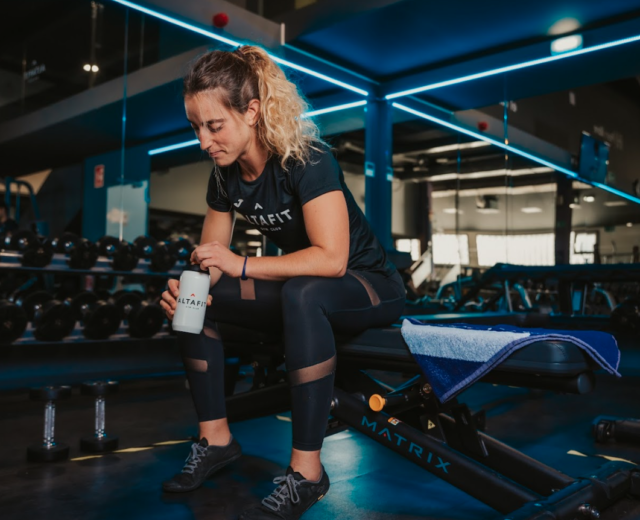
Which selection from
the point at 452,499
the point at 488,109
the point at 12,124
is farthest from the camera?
the point at 488,109

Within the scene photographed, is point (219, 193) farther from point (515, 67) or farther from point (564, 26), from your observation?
point (515, 67)

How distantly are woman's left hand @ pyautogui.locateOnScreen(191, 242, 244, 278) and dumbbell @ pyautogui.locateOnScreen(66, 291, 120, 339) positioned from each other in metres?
2.42

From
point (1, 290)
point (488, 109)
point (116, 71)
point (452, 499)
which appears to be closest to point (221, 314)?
point (452, 499)

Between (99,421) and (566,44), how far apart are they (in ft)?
13.2

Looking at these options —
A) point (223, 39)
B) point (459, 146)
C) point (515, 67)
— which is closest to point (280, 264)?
point (223, 39)

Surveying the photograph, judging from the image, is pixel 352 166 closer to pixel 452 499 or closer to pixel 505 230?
pixel 505 230

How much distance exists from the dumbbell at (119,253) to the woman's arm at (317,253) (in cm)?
262

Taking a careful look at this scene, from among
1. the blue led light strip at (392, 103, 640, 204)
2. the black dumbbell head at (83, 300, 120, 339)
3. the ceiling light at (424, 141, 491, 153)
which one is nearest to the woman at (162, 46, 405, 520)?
the black dumbbell head at (83, 300, 120, 339)

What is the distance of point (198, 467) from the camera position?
4.56 ft

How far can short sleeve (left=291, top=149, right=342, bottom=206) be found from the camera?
4.12 ft

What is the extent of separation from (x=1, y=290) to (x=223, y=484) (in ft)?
10.5

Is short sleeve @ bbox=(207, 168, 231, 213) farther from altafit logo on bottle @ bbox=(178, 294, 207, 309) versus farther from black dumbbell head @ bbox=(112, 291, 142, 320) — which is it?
black dumbbell head @ bbox=(112, 291, 142, 320)

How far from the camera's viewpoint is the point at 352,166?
5.69 meters

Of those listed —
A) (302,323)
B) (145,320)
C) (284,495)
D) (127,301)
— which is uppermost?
(302,323)
